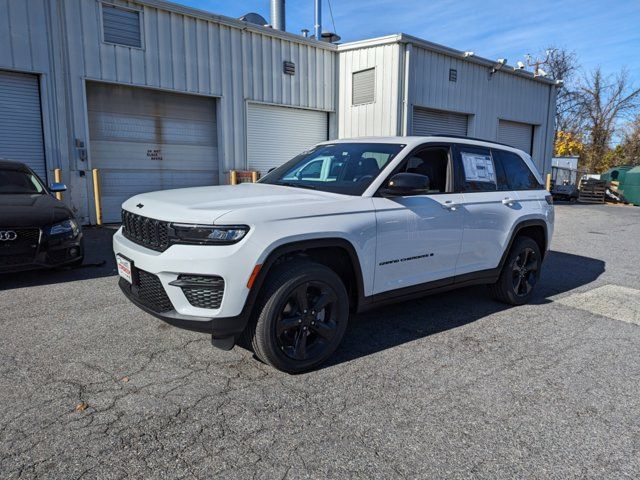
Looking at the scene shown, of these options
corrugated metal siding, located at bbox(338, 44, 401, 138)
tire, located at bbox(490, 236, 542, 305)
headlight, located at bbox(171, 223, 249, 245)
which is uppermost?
corrugated metal siding, located at bbox(338, 44, 401, 138)

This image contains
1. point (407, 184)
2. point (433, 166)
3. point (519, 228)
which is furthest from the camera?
point (519, 228)

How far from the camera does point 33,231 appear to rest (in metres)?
5.48

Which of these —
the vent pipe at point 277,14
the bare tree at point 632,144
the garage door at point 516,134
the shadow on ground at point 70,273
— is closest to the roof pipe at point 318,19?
the vent pipe at point 277,14

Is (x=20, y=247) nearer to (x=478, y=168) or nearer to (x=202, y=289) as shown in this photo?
(x=202, y=289)

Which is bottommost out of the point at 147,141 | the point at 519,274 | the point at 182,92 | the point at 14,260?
the point at 519,274

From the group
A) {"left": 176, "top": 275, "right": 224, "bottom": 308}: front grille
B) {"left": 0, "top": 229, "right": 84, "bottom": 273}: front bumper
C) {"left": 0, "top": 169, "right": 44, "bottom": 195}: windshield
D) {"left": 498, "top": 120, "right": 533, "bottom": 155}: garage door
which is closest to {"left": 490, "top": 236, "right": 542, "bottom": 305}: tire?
{"left": 176, "top": 275, "right": 224, "bottom": 308}: front grille

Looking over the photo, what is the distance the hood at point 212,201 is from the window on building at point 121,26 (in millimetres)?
8519

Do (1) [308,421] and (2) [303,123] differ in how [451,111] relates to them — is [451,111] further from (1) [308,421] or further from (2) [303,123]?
(1) [308,421]

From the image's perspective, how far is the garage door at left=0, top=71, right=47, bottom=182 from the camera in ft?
32.1

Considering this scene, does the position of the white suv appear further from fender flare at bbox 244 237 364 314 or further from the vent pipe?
the vent pipe

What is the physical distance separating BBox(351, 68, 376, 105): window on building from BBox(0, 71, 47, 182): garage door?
8.39m

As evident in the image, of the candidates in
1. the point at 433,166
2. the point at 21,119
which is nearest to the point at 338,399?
the point at 433,166

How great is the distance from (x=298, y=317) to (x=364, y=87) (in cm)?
1216

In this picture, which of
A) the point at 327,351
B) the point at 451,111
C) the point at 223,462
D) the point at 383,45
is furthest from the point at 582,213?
the point at 223,462
